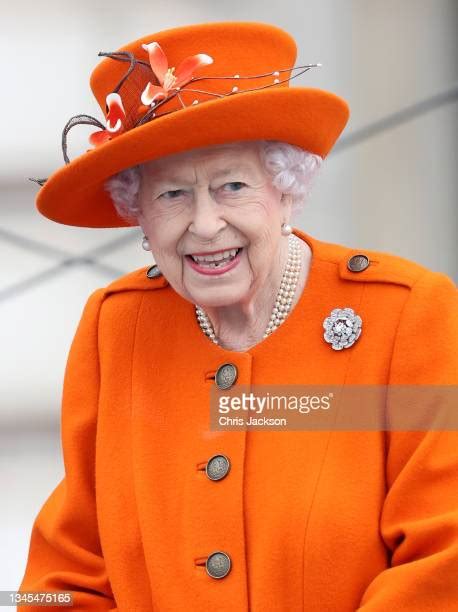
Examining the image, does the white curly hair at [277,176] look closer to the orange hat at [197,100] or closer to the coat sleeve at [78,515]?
the orange hat at [197,100]

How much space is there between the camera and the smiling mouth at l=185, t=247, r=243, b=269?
2.03 meters

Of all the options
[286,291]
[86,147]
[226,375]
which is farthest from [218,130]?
[86,147]

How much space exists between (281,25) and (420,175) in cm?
55

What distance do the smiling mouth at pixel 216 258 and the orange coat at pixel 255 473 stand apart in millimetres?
189

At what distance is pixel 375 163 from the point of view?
A: 312 centimetres

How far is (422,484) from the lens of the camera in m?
1.95

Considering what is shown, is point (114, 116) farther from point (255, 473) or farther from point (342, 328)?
point (255, 473)

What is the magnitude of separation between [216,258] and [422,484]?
52 cm

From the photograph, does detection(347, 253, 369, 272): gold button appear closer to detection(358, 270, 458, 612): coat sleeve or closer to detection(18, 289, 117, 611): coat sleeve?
detection(358, 270, 458, 612): coat sleeve

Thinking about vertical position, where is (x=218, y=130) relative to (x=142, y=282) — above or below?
above

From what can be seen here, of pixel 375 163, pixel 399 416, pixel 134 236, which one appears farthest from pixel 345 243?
pixel 399 416

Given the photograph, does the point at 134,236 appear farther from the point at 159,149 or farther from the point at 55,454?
the point at 159,149

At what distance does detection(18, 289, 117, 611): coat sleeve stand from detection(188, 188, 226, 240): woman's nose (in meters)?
0.45

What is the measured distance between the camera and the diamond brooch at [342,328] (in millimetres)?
2068
